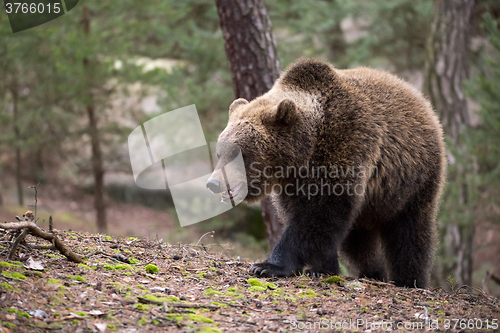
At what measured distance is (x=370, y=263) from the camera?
5641 millimetres

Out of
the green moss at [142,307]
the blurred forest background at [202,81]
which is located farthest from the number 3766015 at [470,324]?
the blurred forest background at [202,81]

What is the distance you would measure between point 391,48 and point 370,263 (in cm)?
1113

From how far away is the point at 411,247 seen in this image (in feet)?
16.9

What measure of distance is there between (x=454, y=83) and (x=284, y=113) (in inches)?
287

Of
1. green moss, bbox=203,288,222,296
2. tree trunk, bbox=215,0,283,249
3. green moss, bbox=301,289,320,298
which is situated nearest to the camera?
green moss, bbox=203,288,222,296

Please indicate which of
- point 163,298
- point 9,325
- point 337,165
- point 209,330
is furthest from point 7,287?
point 337,165

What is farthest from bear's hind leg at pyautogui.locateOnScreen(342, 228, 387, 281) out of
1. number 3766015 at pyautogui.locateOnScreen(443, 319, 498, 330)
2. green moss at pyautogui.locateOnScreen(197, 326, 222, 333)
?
green moss at pyautogui.locateOnScreen(197, 326, 222, 333)

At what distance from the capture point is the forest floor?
2.87m

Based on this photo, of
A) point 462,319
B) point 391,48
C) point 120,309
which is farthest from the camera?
point 391,48

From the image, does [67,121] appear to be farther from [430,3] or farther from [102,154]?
[430,3]

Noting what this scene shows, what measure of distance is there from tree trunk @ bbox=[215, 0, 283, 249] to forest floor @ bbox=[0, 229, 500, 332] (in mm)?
2948

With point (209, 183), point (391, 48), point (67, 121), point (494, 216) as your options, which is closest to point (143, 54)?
point (67, 121)

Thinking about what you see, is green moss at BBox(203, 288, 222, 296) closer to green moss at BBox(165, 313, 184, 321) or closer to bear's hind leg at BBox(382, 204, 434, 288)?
green moss at BBox(165, 313, 184, 321)

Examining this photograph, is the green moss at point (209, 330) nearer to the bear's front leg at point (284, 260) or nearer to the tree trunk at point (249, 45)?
the bear's front leg at point (284, 260)
